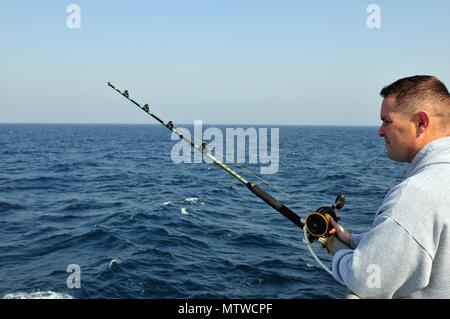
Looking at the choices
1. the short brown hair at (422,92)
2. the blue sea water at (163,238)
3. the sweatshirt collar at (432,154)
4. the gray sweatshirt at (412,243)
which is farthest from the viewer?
the blue sea water at (163,238)

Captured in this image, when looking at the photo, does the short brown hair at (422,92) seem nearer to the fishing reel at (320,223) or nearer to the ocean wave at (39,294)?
the fishing reel at (320,223)

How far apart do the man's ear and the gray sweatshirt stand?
18 centimetres

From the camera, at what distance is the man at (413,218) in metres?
1.92

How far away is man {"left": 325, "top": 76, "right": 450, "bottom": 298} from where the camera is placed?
1918 mm

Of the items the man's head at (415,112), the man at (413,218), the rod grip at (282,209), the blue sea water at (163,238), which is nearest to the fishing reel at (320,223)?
the man at (413,218)

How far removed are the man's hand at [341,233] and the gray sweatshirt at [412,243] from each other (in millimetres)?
861

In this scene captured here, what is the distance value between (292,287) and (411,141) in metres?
→ 9.87

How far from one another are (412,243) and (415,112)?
0.80 meters

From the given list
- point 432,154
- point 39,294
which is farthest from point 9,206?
point 432,154

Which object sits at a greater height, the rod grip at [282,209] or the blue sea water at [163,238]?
the rod grip at [282,209]

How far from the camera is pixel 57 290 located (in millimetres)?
10891

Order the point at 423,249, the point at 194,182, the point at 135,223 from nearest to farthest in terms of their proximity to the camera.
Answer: the point at 423,249 < the point at 135,223 < the point at 194,182

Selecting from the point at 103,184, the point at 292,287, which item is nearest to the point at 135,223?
the point at 292,287
